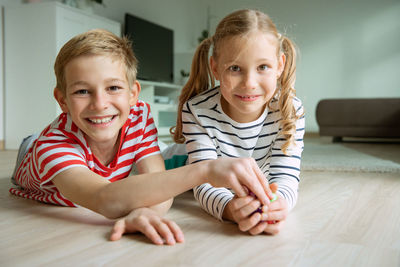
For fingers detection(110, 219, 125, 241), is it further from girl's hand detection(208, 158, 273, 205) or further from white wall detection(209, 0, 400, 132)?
white wall detection(209, 0, 400, 132)

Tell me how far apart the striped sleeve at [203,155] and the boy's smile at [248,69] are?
13cm

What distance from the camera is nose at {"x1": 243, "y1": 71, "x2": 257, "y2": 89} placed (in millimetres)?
973

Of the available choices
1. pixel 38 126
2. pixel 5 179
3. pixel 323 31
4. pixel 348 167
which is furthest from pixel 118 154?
pixel 323 31

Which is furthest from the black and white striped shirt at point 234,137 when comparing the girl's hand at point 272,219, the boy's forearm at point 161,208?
the girl's hand at point 272,219

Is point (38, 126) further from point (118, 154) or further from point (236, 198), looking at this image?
point (236, 198)

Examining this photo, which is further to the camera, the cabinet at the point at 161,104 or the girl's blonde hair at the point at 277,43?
the cabinet at the point at 161,104

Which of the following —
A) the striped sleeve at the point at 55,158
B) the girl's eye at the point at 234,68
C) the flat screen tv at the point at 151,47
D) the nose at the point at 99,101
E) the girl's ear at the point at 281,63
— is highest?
the flat screen tv at the point at 151,47

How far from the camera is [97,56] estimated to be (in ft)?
3.13

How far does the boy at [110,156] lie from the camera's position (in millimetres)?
805

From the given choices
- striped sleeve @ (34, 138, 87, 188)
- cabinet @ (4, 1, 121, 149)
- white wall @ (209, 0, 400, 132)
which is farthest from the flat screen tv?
striped sleeve @ (34, 138, 87, 188)

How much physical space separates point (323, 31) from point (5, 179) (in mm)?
5141

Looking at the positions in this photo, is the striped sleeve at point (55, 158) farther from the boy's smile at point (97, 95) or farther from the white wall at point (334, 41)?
the white wall at point (334, 41)

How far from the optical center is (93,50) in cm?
95

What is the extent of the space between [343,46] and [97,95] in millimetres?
5395
